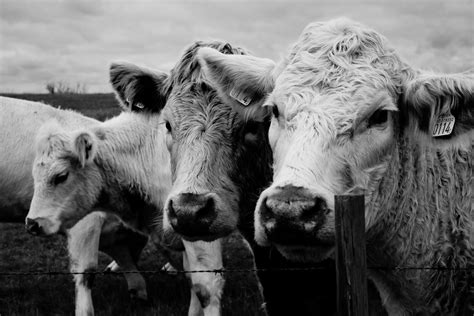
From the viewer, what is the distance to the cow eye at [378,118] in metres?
3.10

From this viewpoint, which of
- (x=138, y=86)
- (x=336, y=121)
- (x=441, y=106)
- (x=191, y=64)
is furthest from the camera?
(x=138, y=86)

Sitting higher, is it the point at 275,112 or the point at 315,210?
the point at 275,112

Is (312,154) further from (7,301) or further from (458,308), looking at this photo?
(7,301)

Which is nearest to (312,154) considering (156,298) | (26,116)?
(156,298)

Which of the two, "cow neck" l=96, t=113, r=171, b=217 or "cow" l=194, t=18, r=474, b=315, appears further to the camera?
"cow neck" l=96, t=113, r=171, b=217

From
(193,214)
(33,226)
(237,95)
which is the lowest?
(33,226)

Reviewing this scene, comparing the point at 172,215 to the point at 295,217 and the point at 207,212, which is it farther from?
the point at 295,217

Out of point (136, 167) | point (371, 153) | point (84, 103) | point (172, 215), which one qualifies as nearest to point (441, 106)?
point (371, 153)

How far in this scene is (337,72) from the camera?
→ 3.18m

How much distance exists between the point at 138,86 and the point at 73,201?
2.31 metres

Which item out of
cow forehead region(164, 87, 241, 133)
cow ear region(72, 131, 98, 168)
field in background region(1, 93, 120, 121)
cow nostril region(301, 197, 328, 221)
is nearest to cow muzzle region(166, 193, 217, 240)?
cow forehead region(164, 87, 241, 133)

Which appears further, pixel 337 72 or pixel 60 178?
pixel 60 178

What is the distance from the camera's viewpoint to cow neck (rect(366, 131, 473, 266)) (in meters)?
3.40

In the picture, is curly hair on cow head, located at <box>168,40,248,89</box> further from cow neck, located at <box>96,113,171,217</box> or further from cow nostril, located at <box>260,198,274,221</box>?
cow neck, located at <box>96,113,171,217</box>
